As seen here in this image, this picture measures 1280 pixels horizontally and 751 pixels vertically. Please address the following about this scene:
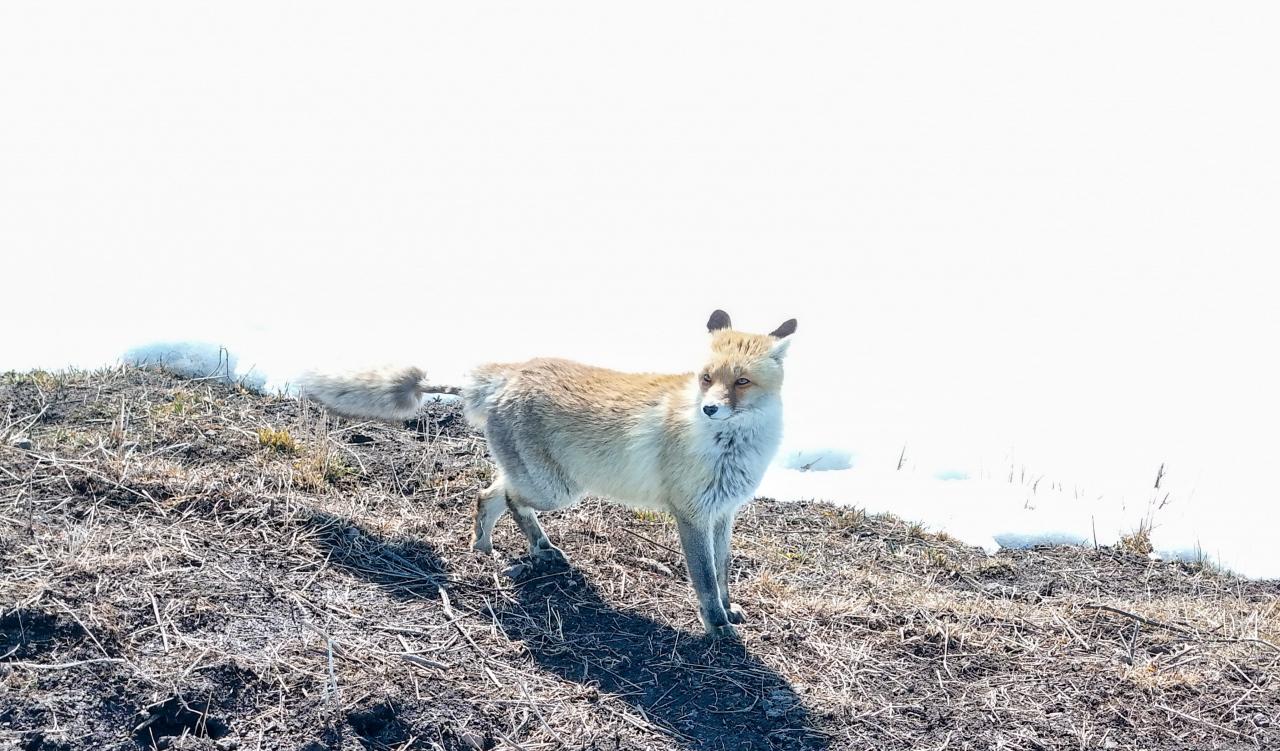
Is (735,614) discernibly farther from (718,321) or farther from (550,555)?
(718,321)

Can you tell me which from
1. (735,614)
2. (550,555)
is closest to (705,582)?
(735,614)

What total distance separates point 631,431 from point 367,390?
64.3 inches

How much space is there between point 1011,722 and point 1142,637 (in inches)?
54.6

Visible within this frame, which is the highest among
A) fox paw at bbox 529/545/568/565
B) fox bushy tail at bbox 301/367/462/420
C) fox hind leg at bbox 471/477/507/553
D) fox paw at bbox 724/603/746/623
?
fox bushy tail at bbox 301/367/462/420

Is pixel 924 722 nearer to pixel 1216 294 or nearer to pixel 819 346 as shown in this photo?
pixel 819 346

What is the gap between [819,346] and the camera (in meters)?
11.8

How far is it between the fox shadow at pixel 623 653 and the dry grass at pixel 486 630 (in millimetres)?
15

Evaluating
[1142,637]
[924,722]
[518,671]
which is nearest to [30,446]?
[518,671]

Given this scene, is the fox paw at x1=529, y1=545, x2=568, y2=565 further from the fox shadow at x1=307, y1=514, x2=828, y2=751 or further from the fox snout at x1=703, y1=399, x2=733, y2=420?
the fox snout at x1=703, y1=399, x2=733, y2=420

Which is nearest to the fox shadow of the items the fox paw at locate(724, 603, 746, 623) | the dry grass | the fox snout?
the dry grass

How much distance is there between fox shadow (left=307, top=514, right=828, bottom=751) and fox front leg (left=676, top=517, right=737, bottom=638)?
8cm

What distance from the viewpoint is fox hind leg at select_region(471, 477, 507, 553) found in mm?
5887

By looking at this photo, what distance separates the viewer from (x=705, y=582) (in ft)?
17.3

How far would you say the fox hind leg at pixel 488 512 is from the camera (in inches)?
232
